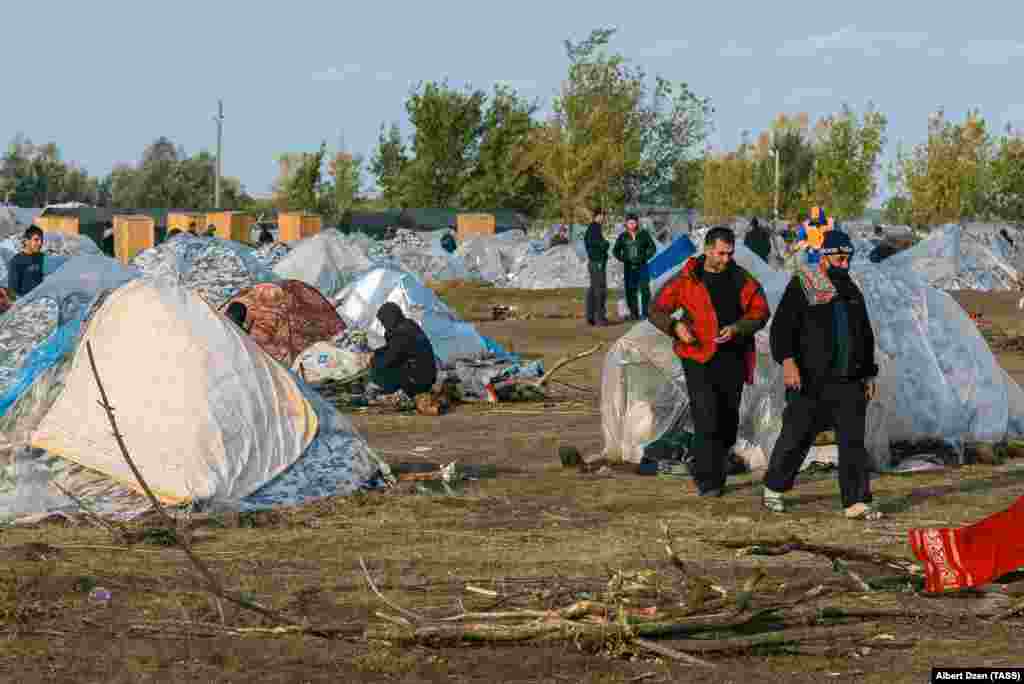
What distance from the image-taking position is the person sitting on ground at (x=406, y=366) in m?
17.4

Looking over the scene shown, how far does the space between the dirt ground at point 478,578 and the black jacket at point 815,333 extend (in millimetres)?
837

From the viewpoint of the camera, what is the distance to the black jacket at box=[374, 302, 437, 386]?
17203 mm

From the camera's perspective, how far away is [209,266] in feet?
76.6

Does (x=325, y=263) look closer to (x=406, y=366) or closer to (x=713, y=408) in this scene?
(x=406, y=366)

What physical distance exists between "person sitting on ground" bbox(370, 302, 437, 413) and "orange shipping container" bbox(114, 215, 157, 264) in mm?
33351

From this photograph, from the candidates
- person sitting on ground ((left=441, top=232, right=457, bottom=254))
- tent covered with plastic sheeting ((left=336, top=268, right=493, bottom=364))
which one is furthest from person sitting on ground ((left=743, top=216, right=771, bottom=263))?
person sitting on ground ((left=441, top=232, right=457, bottom=254))

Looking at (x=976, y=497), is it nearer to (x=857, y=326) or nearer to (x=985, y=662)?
(x=857, y=326)

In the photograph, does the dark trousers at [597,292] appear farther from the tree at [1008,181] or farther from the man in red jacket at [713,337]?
the tree at [1008,181]

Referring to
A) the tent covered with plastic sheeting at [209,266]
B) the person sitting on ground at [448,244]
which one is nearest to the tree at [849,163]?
the person sitting on ground at [448,244]

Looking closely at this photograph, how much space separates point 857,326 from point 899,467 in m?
2.23

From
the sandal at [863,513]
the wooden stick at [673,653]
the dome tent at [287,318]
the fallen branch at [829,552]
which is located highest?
the dome tent at [287,318]

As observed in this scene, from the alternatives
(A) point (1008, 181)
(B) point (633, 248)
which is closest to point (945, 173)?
(A) point (1008, 181)

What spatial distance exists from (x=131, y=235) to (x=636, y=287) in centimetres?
2361

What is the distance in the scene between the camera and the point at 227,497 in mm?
11102
